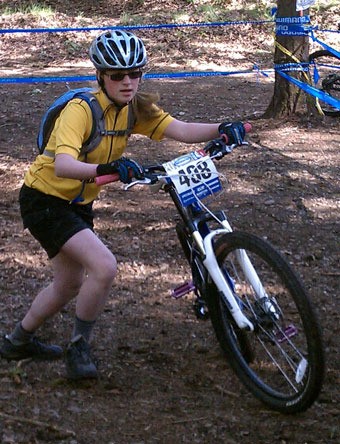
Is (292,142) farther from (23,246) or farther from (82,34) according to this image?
(82,34)

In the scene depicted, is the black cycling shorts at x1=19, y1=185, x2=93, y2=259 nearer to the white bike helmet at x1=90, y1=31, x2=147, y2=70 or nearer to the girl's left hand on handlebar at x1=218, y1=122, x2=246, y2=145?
the white bike helmet at x1=90, y1=31, x2=147, y2=70

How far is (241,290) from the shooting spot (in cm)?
353

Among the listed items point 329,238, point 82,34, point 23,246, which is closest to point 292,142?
point 329,238

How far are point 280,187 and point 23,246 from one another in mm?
2423

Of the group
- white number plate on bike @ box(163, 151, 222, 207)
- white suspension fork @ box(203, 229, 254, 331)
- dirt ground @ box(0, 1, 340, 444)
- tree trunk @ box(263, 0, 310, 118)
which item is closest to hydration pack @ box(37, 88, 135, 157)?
white number plate on bike @ box(163, 151, 222, 207)

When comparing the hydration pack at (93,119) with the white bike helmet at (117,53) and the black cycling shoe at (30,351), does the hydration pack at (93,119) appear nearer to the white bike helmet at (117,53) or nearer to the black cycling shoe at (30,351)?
the white bike helmet at (117,53)

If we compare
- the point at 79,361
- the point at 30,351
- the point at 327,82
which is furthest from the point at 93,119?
the point at 327,82

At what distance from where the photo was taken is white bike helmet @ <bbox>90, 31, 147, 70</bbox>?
3.45 m

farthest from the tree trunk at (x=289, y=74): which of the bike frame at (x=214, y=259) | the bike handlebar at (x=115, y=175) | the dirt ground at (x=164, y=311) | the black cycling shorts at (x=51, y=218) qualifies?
the black cycling shorts at (x=51, y=218)

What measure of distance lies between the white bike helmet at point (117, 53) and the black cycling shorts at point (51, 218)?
0.72 m

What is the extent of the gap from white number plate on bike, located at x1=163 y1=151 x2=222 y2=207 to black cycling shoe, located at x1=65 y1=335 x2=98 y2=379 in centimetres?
94

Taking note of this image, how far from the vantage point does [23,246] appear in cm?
550

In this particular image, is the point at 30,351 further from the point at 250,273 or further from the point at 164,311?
the point at 250,273

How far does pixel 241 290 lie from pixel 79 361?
0.92m
